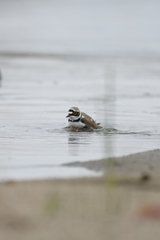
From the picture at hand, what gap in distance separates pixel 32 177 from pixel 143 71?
19.1m

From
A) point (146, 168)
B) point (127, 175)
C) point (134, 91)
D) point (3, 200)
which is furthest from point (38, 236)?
point (134, 91)

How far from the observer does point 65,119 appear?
34.1 feet

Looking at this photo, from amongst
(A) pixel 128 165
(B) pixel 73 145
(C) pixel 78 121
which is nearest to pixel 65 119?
(C) pixel 78 121

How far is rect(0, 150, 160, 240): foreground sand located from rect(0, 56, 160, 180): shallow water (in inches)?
36.4

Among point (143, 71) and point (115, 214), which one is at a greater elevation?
point (143, 71)

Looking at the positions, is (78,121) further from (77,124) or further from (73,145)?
(73,145)

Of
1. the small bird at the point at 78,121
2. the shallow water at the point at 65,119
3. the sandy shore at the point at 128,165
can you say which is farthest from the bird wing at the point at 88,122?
the sandy shore at the point at 128,165

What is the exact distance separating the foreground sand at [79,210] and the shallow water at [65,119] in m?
0.92

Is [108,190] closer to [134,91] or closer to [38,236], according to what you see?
[38,236]

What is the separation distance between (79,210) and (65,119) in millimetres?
7045

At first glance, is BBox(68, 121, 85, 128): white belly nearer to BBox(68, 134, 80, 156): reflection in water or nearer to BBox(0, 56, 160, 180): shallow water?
BBox(0, 56, 160, 180): shallow water

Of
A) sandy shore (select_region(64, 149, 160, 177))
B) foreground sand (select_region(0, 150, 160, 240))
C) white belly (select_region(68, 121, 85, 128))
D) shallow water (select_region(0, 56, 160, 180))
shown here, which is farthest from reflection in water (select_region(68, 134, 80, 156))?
foreground sand (select_region(0, 150, 160, 240))

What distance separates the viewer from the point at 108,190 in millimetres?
3867

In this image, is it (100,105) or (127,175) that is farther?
(100,105)
